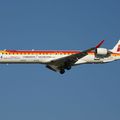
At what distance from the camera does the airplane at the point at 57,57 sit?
2820 inches

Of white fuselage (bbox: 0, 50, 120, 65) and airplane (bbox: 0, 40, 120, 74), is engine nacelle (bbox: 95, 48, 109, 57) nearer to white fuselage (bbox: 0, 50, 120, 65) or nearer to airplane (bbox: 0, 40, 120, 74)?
airplane (bbox: 0, 40, 120, 74)

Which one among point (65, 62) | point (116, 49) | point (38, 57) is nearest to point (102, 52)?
point (65, 62)

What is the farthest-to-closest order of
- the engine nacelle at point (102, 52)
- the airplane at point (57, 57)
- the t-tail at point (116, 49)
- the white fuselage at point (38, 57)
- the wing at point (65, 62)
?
1. the t-tail at point (116, 49)
2. the engine nacelle at point (102, 52)
3. the white fuselage at point (38, 57)
4. the airplane at point (57, 57)
5. the wing at point (65, 62)

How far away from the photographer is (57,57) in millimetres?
73812

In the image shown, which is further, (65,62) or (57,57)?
(57,57)

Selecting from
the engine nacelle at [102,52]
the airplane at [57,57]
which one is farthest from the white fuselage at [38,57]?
the engine nacelle at [102,52]

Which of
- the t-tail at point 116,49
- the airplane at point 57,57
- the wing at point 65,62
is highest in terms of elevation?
the t-tail at point 116,49

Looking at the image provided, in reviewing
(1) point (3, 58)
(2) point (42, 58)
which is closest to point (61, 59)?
(2) point (42, 58)

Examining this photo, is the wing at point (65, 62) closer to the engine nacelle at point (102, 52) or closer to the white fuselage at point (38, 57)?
the white fuselage at point (38, 57)

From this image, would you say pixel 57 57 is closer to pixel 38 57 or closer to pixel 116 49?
pixel 38 57

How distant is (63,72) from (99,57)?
19.9ft

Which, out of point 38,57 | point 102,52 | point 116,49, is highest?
point 116,49

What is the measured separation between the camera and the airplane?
71.6 meters

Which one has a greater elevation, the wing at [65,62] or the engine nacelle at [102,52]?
the engine nacelle at [102,52]
